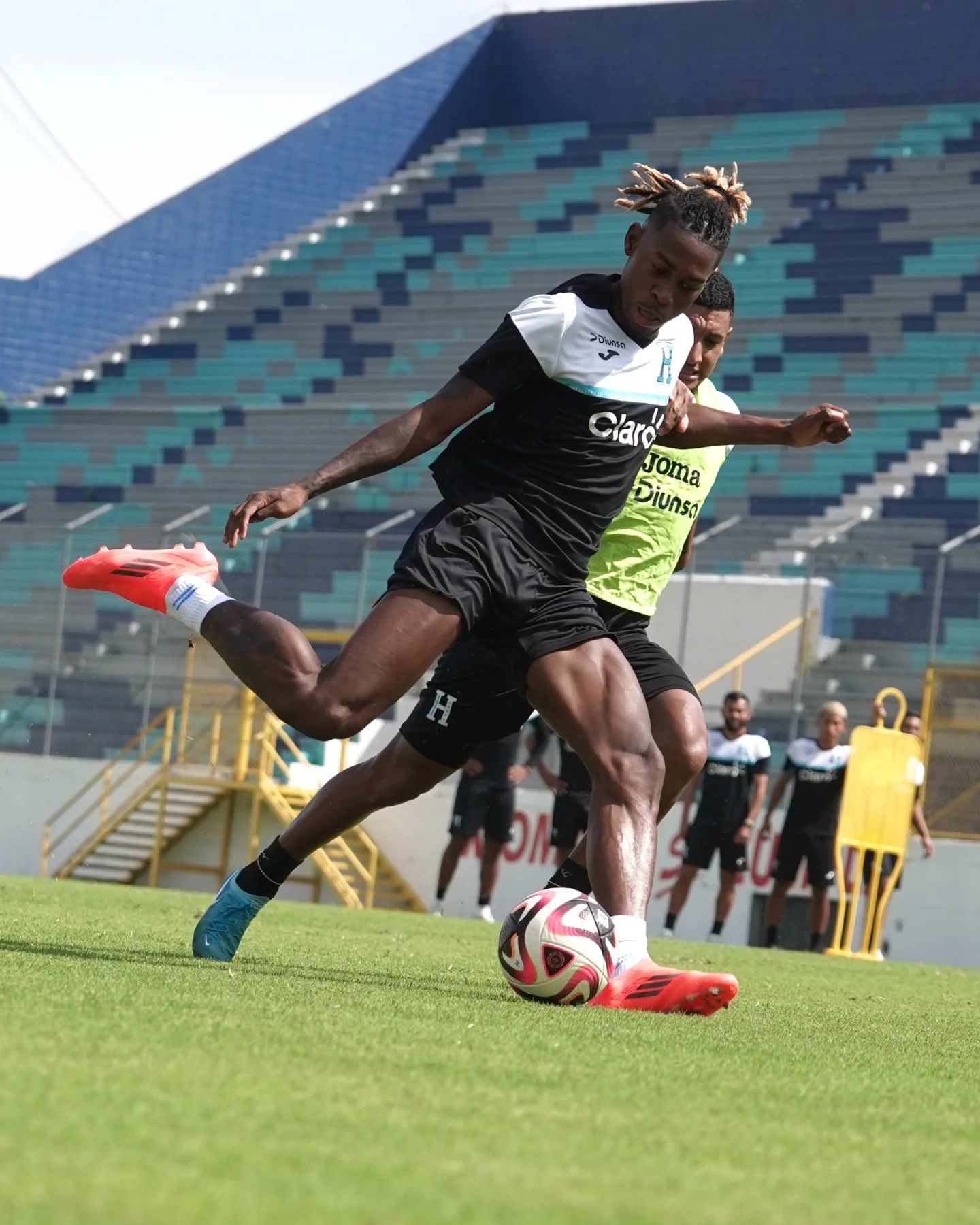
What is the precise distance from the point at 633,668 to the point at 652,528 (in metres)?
0.57

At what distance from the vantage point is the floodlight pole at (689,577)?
16.6 meters

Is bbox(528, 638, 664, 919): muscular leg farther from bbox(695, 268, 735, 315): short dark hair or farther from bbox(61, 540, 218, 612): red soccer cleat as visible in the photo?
bbox(695, 268, 735, 315): short dark hair

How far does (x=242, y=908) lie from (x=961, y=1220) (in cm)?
334

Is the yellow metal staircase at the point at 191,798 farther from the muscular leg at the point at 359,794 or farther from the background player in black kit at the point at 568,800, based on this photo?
the muscular leg at the point at 359,794

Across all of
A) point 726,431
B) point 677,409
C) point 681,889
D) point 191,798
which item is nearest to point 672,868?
point 681,889

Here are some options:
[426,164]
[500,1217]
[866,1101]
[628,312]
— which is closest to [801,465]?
[426,164]

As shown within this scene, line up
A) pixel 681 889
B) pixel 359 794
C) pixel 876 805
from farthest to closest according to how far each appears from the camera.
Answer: pixel 681 889 → pixel 876 805 → pixel 359 794

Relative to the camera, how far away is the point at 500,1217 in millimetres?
1888

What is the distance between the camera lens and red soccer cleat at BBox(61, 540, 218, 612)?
488 centimetres

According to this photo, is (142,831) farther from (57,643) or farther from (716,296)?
(716,296)

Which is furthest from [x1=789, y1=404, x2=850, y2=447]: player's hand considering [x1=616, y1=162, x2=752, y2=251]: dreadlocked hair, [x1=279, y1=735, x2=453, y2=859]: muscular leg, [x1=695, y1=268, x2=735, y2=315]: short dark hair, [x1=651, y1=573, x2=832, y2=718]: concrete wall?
[x1=651, y1=573, x2=832, y2=718]: concrete wall

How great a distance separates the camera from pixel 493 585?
4.72 m

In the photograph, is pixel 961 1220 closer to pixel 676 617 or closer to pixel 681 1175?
pixel 681 1175

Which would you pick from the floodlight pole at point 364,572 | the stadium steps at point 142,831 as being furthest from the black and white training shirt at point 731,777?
the stadium steps at point 142,831
